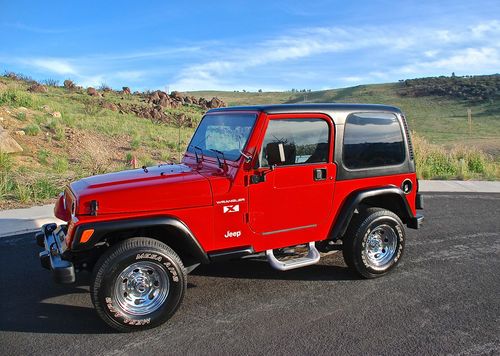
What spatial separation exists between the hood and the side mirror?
64 centimetres

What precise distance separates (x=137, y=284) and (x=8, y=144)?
10.9 m

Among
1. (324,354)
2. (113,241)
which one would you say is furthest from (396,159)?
(113,241)

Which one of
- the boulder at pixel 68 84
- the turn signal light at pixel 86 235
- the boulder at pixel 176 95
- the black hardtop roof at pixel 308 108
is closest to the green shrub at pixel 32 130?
Result: the black hardtop roof at pixel 308 108

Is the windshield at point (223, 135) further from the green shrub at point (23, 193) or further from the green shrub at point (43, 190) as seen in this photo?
the green shrub at point (43, 190)

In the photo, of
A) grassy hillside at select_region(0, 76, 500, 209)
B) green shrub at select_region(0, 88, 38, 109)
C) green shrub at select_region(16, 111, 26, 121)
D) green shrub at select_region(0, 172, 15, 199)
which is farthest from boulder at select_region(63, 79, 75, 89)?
green shrub at select_region(0, 172, 15, 199)

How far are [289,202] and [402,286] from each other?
1609mm

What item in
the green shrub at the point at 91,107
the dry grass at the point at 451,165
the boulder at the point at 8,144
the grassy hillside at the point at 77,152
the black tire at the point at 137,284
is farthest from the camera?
the green shrub at the point at 91,107

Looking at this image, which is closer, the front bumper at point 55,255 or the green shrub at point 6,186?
the front bumper at point 55,255

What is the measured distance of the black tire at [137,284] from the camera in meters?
3.85

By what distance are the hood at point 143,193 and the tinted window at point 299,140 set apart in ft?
2.32

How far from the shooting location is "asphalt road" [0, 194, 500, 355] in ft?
12.3

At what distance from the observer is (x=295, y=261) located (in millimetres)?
4766

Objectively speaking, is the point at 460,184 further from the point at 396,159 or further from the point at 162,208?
the point at 162,208

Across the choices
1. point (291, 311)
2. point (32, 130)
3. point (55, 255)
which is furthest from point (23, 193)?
point (32, 130)
